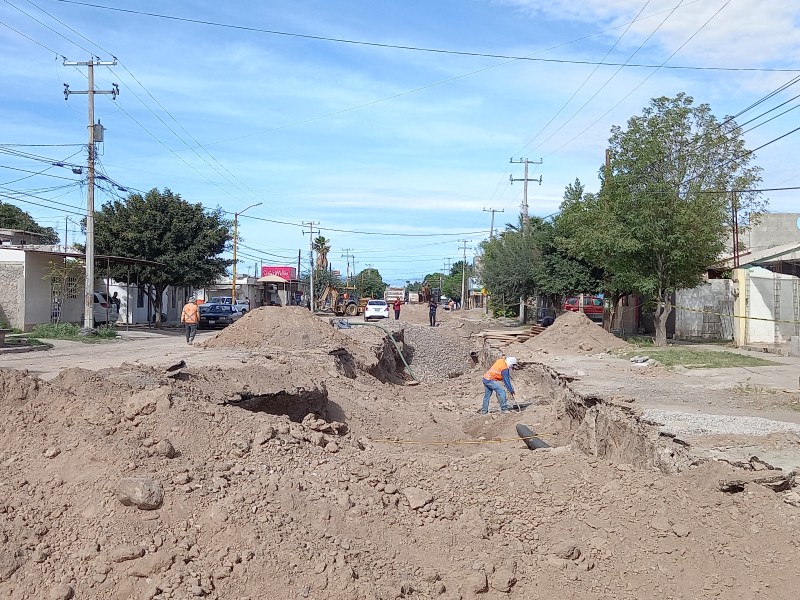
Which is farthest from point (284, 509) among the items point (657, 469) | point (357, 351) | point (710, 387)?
point (357, 351)

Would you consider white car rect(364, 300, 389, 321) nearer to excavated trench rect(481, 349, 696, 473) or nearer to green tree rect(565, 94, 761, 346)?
green tree rect(565, 94, 761, 346)

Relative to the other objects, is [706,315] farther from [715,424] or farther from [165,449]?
[165,449]

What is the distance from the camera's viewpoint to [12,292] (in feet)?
89.8

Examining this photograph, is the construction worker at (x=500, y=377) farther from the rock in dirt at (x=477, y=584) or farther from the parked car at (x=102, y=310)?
the parked car at (x=102, y=310)

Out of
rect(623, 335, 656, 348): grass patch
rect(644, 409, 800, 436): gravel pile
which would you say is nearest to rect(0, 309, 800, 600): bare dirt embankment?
rect(644, 409, 800, 436): gravel pile

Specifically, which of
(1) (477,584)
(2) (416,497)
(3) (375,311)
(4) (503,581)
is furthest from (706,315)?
(1) (477,584)

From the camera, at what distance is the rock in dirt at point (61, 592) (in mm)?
5195

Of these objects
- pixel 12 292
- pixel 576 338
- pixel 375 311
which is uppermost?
pixel 12 292

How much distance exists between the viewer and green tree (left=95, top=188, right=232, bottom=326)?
114 feet

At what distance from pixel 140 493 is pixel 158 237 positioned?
30889 mm

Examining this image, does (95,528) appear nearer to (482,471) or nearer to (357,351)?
(482,471)

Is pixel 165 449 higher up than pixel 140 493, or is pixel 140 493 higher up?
pixel 165 449

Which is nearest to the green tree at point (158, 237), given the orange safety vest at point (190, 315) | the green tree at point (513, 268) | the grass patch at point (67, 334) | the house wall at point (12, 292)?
the house wall at point (12, 292)

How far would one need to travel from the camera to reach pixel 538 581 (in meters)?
6.52
